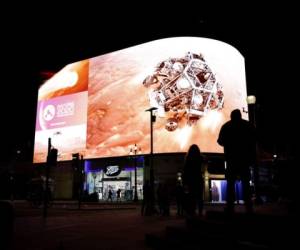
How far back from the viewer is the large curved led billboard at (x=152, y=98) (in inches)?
1351

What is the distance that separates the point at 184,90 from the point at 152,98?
10.7ft

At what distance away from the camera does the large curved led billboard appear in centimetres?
3431

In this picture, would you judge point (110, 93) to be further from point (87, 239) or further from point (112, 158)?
point (87, 239)

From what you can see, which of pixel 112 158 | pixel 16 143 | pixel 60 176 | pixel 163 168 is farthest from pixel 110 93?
pixel 16 143

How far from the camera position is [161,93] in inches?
1369

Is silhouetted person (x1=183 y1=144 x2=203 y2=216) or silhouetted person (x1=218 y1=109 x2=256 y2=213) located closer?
silhouetted person (x1=218 y1=109 x2=256 y2=213)

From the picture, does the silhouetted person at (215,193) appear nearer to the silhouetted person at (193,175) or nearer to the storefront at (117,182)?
the storefront at (117,182)

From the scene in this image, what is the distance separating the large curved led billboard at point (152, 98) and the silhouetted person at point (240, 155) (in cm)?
2599

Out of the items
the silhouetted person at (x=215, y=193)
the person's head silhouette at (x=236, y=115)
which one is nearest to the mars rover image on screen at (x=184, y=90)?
the silhouetted person at (x=215, y=193)

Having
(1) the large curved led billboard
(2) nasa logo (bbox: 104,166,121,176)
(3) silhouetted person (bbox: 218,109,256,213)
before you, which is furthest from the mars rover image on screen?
(3) silhouetted person (bbox: 218,109,256,213)

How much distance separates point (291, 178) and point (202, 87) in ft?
86.4

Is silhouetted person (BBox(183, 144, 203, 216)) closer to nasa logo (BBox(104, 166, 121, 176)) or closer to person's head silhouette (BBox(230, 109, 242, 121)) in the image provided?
person's head silhouette (BBox(230, 109, 242, 121))

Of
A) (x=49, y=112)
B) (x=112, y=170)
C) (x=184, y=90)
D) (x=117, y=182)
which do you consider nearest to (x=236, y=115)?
(x=184, y=90)

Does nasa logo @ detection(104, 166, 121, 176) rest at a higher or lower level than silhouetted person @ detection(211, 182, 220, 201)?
higher
